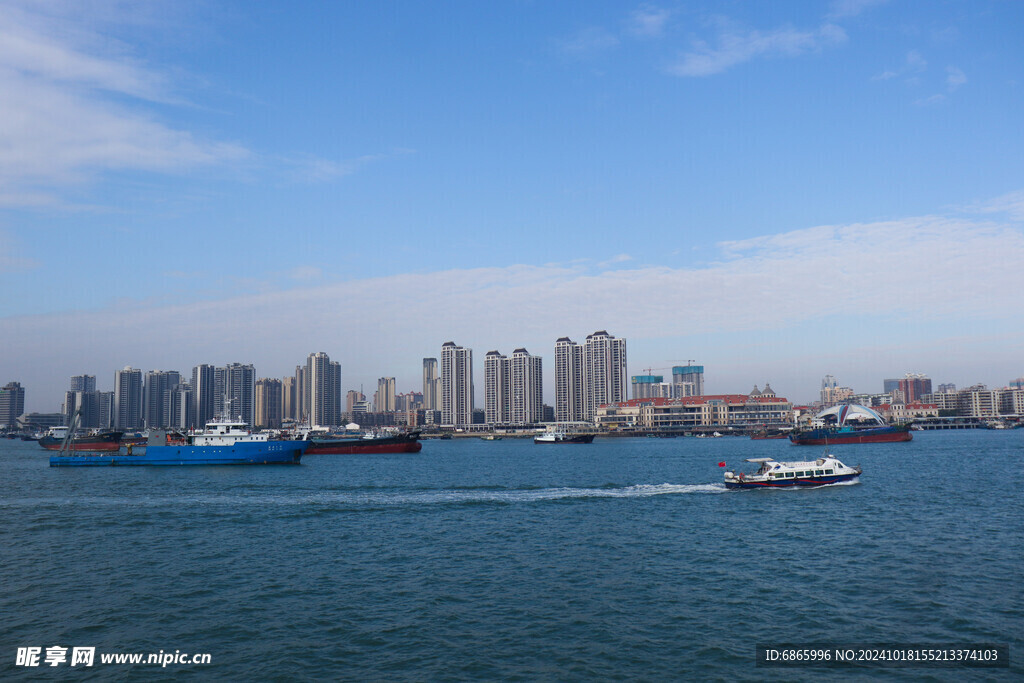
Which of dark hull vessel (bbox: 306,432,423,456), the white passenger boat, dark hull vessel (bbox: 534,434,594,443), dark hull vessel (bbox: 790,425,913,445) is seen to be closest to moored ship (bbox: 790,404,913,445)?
dark hull vessel (bbox: 790,425,913,445)

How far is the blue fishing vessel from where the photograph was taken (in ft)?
290

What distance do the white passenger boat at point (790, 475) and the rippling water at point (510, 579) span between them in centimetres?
139

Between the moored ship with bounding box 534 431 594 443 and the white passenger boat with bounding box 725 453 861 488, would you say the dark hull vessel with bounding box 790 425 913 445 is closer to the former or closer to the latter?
the moored ship with bounding box 534 431 594 443

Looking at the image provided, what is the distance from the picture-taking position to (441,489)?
5838cm

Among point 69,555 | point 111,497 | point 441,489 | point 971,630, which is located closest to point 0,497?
point 111,497

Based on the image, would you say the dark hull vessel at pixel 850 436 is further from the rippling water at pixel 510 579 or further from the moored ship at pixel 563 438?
the rippling water at pixel 510 579

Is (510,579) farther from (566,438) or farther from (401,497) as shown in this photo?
(566,438)

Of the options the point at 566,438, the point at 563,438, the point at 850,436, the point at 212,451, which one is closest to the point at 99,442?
the point at 212,451

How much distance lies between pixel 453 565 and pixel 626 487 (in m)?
29.9

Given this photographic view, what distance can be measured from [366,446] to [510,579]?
100 meters

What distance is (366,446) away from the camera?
406 feet

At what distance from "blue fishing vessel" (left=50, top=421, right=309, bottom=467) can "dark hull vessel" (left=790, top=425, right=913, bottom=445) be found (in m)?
96.7

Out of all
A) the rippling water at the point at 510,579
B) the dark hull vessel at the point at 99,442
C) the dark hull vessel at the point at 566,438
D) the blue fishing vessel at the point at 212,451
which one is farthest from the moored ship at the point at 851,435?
the dark hull vessel at the point at 99,442

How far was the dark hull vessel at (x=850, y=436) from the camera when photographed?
136 metres
